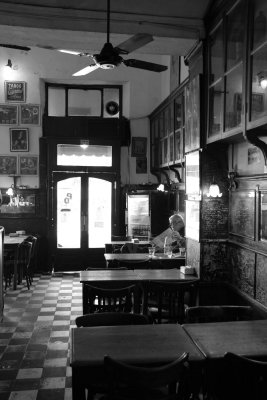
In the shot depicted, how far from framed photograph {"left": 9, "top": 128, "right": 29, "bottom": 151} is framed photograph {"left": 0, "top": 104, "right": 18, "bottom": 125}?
0.66 ft

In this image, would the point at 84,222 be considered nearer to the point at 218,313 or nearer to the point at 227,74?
the point at 227,74

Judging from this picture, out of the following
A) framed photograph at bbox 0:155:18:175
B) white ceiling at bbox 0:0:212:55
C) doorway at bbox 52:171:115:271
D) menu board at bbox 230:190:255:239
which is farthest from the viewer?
doorway at bbox 52:171:115:271

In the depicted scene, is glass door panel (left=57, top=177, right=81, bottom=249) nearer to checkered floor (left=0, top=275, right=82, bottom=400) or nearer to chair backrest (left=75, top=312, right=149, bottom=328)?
checkered floor (left=0, top=275, right=82, bottom=400)

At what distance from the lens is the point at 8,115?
10.3 metres

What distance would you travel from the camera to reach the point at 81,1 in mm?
4883

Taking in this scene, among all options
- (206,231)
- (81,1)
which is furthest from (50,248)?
(81,1)

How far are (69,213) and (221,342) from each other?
7.92 meters

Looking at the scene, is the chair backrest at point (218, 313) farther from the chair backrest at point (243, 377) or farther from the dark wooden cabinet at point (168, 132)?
the dark wooden cabinet at point (168, 132)

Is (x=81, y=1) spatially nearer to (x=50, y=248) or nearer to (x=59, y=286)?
(x=59, y=286)

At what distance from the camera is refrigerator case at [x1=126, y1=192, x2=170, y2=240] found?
9336 millimetres

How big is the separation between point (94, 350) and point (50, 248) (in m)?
7.80

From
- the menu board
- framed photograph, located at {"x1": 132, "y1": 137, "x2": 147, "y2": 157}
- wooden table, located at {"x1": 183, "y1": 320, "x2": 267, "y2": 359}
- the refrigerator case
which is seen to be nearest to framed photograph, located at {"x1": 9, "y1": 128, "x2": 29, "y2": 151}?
→ framed photograph, located at {"x1": 132, "y1": 137, "x2": 147, "y2": 157}

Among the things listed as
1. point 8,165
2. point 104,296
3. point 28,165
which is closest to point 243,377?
point 104,296

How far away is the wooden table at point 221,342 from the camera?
2.80m
